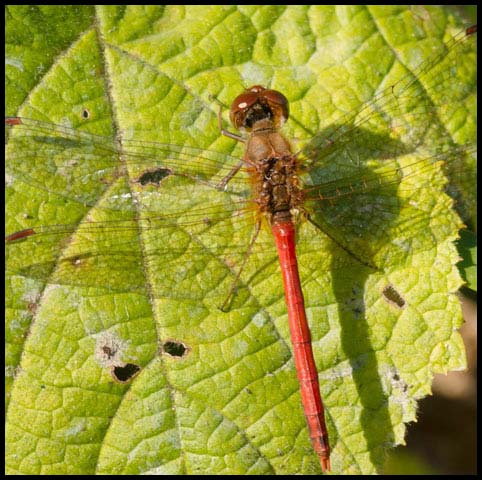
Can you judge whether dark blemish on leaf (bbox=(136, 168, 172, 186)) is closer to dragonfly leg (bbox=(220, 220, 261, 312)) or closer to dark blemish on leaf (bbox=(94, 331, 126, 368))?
dragonfly leg (bbox=(220, 220, 261, 312))

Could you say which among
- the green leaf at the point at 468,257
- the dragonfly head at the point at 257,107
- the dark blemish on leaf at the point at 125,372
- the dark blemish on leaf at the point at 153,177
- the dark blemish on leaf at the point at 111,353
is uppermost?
the dragonfly head at the point at 257,107

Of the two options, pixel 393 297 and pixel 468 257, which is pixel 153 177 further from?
pixel 468 257

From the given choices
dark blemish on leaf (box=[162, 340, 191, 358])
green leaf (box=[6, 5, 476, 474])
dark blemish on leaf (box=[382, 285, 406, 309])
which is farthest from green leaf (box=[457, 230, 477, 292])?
dark blemish on leaf (box=[162, 340, 191, 358])

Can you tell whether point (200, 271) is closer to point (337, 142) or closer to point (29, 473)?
point (337, 142)

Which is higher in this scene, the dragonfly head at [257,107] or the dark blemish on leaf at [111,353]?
the dragonfly head at [257,107]

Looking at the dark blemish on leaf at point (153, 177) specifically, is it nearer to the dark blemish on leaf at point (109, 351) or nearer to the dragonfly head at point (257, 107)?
the dragonfly head at point (257, 107)

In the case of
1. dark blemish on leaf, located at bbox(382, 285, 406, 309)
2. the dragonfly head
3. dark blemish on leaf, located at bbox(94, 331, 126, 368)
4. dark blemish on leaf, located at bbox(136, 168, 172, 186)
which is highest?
the dragonfly head

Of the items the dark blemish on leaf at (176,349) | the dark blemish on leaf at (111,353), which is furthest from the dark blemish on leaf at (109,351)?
the dark blemish on leaf at (176,349)

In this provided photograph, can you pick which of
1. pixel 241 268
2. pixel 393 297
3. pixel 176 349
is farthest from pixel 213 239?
pixel 393 297
